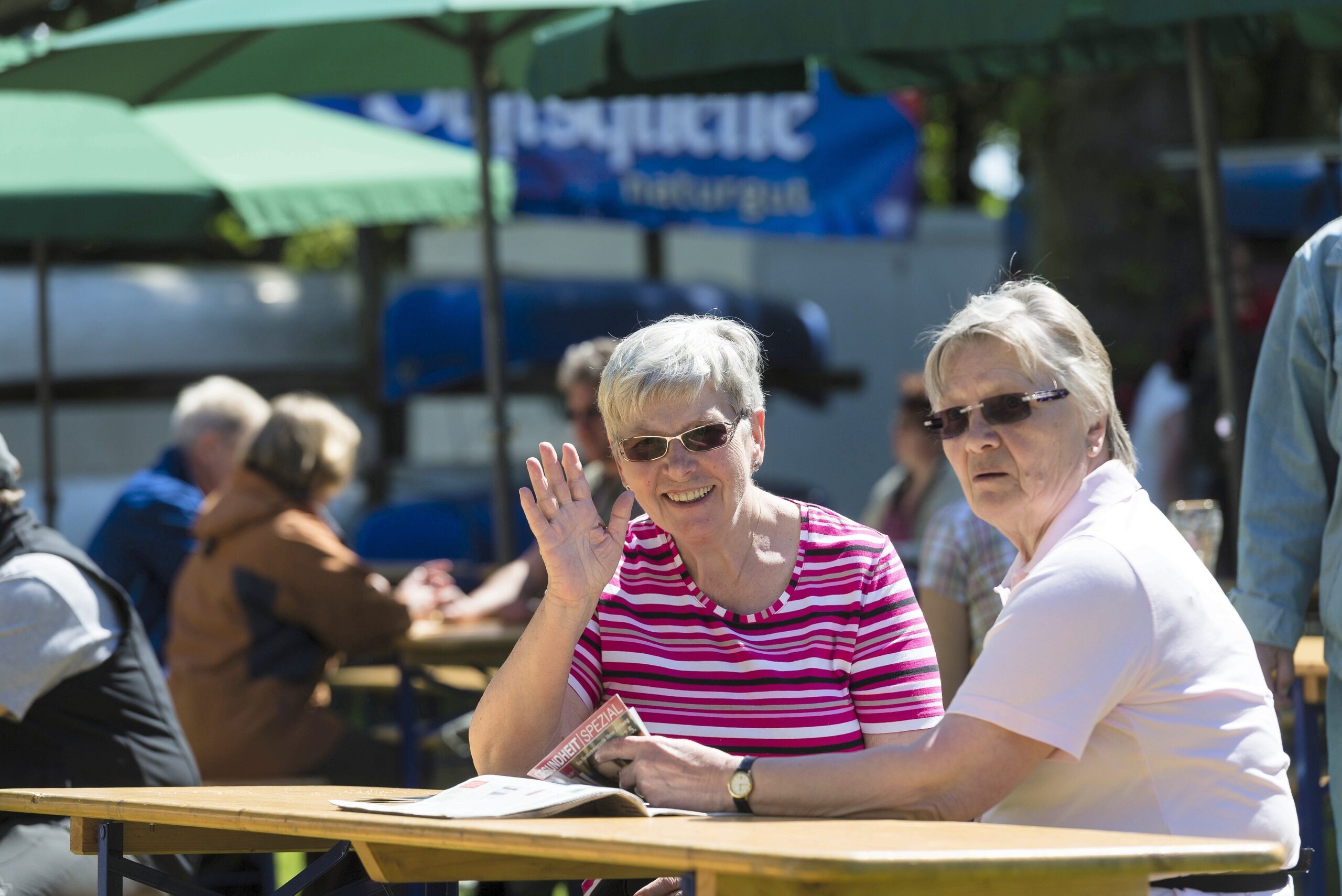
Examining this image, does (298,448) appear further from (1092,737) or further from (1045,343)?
(1092,737)

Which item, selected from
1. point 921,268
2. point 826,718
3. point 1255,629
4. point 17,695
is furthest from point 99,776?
point 921,268

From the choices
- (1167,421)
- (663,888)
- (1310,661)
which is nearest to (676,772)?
(663,888)

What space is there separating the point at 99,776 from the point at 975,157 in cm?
1445

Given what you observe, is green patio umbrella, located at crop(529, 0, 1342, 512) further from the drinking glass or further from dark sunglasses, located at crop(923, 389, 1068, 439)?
dark sunglasses, located at crop(923, 389, 1068, 439)

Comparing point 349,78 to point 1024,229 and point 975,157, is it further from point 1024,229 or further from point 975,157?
point 975,157

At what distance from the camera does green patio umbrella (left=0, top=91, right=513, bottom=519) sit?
6250 millimetres

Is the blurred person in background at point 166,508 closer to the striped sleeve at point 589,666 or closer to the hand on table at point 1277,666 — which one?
the striped sleeve at point 589,666

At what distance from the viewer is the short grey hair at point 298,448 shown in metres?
4.87

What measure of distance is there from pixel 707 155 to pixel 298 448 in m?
5.22

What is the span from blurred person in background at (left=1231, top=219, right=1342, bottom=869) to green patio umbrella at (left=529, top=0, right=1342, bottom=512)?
2.80 feet

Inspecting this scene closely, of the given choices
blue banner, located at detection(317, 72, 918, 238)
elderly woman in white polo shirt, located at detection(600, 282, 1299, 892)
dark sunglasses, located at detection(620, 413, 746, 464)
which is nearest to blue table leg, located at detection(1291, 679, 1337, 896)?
elderly woman in white polo shirt, located at detection(600, 282, 1299, 892)

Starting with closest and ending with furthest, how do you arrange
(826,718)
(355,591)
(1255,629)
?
(826,718) < (1255,629) < (355,591)

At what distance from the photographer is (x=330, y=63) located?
5680 millimetres

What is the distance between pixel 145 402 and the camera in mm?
9648
